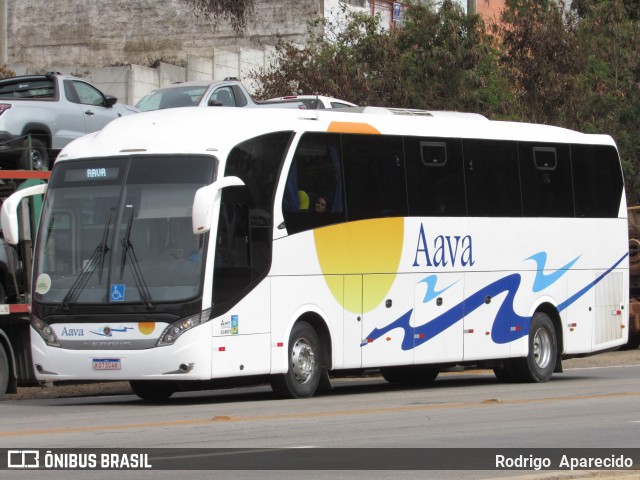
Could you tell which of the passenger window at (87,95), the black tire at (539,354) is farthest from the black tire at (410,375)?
the passenger window at (87,95)

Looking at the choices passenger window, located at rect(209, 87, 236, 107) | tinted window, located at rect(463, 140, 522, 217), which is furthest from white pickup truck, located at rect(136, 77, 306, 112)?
tinted window, located at rect(463, 140, 522, 217)

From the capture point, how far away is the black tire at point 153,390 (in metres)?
18.7

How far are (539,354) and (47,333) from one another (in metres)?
8.55

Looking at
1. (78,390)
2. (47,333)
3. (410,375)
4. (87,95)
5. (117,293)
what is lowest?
(78,390)

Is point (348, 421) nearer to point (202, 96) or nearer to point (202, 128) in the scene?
point (202, 128)

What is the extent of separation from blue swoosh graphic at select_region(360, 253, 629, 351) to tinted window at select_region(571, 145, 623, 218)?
1093mm

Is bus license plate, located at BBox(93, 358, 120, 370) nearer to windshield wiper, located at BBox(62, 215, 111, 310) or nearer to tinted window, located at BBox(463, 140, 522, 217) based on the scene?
windshield wiper, located at BBox(62, 215, 111, 310)

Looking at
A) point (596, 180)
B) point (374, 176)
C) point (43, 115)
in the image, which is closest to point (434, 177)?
point (374, 176)

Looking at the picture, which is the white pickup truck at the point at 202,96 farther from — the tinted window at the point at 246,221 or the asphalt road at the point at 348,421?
the tinted window at the point at 246,221

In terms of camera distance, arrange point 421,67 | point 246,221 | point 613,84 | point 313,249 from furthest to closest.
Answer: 1. point 613,84
2. point 421,67
3. point 313,249
4. point 246,221

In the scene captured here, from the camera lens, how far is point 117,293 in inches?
657

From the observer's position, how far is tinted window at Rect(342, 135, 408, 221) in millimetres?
19062

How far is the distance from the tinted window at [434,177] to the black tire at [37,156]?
5999mm

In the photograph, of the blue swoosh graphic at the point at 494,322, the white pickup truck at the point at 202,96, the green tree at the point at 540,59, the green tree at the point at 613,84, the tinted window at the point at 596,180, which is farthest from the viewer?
the green tree at the point at 613,84
